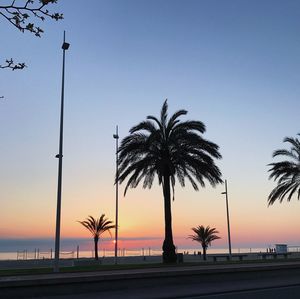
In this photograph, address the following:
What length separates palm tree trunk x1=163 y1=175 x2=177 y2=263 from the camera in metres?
27.6

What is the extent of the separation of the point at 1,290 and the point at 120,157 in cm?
1923

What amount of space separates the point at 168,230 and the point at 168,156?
456 centimetres

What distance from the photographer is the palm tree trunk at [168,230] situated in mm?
27611

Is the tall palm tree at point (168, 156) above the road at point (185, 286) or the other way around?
above

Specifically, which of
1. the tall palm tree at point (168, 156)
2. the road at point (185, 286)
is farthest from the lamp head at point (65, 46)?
the road at point (185, 286)

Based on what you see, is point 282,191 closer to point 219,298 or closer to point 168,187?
point 168,187

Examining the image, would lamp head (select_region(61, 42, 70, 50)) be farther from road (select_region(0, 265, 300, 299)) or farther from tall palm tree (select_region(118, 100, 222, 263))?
road (select_region(0, 265, 300, 299))

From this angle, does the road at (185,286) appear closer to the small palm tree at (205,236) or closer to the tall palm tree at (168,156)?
the tall palm tree at (168,156)

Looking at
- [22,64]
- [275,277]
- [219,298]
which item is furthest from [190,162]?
[22,64]

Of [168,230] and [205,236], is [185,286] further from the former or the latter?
[205,236]

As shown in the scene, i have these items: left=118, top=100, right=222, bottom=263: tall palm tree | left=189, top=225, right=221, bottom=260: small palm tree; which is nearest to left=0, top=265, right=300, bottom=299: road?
left=118, top=100, right=222, bottom=263: tall palm tree

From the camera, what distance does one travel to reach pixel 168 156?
27953mm

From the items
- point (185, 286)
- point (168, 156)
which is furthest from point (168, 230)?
point (185, 286)

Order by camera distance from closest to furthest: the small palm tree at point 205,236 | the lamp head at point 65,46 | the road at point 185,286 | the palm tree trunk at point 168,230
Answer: the road at point 185,286 < the lamp head at point 65,46 < the palm tree trunk at point 168,230 < the small palm tree at point 205,236
